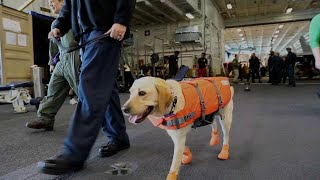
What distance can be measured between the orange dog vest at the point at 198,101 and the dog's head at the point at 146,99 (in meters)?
0.10

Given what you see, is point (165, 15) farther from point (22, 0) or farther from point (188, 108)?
point (188, 108)

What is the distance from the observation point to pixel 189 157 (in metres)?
1.80

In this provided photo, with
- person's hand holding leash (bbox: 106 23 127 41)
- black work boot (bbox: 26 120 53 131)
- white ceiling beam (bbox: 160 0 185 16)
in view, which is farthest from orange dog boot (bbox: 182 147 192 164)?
white ceiling beam (bbox: 160 0 185 16)

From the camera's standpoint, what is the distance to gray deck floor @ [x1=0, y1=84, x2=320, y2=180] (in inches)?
63.6

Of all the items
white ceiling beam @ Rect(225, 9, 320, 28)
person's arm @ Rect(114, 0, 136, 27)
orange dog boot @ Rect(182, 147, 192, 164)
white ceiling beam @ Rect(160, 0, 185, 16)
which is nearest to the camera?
person's arm @ Rect(114, 0, 136, 27)

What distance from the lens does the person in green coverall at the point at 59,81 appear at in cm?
252

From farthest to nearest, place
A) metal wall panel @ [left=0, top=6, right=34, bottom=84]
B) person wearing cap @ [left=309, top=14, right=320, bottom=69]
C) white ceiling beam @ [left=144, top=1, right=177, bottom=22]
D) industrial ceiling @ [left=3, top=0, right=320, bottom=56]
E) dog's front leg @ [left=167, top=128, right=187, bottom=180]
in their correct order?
industrial ceiling @ [left=3, top=0, right=320, bottom=56] → white ceiling beam @ [left=144, top=1, right=177, bottom=22] → metal wall panel @ [left=0, top=6, right=34, bottom=84] → person wearing cap @ [left=309, top=14, right=320, bottom=69] → dog's front leg @ [left=167, top=128, right=187, bottom=180]

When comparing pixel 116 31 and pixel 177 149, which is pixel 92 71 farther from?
pixel 177 149

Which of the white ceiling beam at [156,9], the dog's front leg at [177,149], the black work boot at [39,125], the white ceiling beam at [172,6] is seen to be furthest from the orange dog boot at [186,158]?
the white ceiling beam at [156,9]

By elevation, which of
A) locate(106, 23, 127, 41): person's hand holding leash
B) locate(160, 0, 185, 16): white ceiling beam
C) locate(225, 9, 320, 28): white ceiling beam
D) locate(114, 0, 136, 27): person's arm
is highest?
locate(225, 9, 320, 28): white ceiling beam

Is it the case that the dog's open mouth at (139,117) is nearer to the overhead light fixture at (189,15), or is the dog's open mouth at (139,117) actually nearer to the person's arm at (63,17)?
the person's arm at (63,17)

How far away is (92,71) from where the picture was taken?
4.97ft

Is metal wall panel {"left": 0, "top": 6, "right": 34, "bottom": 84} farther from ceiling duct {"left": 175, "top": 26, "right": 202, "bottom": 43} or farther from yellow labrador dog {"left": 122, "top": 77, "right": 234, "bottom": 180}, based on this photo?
ceiling duct {"left": 175, "top": 26, "right": 202, "bottom": 43}

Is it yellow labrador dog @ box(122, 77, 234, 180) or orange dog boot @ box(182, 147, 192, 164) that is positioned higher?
yellow labrador dog @ box(122, 77, 234, 180)
